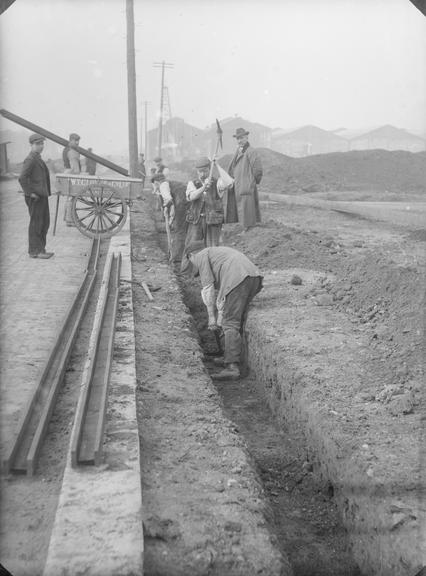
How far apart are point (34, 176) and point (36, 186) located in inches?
5.2

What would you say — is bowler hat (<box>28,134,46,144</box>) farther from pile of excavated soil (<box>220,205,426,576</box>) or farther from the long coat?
pile of excavated soil (<box>220,205,426,576</box>)

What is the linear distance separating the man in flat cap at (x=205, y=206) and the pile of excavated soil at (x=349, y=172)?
16.5m

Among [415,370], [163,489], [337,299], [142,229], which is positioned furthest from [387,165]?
[163,489]

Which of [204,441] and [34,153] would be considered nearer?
[204,441]

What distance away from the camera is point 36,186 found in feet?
26.5

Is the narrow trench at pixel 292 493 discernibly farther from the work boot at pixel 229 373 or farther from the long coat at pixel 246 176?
the long coat at pixel 246 176

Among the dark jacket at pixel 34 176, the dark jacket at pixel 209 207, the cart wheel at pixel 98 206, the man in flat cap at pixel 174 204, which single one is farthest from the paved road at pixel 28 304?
the dark jacket at pixel 209 207

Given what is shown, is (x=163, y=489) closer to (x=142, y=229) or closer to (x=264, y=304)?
(x=264, y=304)

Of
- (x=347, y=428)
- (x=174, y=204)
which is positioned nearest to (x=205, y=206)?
(x=174, y=204)

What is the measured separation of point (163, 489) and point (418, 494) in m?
1.41

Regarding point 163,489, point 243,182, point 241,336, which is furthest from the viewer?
point 243,182

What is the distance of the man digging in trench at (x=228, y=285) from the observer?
239 inches

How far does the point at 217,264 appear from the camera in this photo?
241 inches

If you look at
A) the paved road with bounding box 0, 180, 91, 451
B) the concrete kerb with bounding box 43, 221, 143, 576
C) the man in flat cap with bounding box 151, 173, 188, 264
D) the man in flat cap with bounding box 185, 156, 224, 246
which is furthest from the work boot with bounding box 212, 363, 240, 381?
the man in flat cap with bounding box 151, 173, 188, 264
